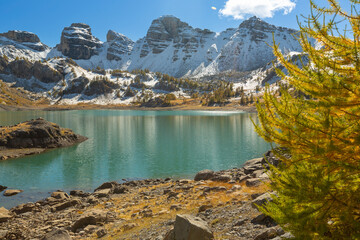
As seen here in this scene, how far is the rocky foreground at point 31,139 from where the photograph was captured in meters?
46.8

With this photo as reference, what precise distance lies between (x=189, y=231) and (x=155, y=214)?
7627 millimetres

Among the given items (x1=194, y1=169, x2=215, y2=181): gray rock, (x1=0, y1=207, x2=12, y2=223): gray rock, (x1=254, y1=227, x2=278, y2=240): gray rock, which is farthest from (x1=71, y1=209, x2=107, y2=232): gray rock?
(x1=194, y1=169, x2=215, y2=181): gray rock

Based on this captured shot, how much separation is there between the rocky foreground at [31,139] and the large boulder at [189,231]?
43494 millimetres

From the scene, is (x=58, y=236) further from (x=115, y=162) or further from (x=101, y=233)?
(x=115, y=162)

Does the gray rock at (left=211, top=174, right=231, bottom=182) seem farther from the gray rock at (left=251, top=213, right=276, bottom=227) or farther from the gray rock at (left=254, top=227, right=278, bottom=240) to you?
the gray rock at (left=254, top=227, right=278, bottom=240)

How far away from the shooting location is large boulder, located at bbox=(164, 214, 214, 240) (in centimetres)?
959

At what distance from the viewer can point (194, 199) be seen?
62.2 ft

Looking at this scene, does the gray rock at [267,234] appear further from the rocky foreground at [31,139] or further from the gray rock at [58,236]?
the rocky foreground at [31,139]

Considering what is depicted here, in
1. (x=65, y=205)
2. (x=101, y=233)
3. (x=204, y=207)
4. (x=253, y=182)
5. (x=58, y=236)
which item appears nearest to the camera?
(x=58, y=236)

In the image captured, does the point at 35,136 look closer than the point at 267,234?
No

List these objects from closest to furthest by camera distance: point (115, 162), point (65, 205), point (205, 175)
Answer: point (65, 205) < point (205, 175) < point (115, 162)

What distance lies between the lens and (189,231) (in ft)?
31.3

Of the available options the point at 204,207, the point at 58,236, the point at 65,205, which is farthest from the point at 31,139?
the point at 204,207

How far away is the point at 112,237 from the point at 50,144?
146 feet
